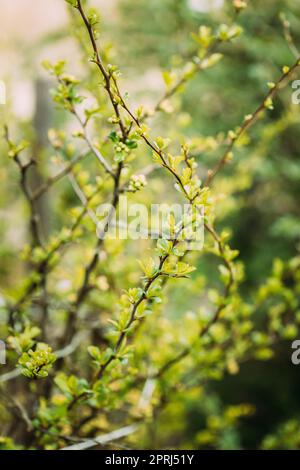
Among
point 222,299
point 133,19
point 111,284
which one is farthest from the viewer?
point 133,19

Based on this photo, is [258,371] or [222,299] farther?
[258,371]

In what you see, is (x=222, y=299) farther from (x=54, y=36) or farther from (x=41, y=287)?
(x=54, y=36)

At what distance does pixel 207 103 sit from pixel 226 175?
0.87m

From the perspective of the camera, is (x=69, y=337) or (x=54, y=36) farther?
(x=54, y=36)

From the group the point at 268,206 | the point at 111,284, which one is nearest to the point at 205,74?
the point at 268,206

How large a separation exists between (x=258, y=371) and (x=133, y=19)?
292cm

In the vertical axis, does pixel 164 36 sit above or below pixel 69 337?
above

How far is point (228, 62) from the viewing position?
2.93m

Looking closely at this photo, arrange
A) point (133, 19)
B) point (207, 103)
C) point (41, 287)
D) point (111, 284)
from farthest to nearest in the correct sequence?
point (207, 103), point (133, 19), point (111, 284), point (41, 287)

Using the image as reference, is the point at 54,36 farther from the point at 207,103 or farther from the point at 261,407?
the point at 261,407

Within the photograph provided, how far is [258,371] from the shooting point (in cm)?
318

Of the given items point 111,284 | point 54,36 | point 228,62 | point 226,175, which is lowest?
point 111,284

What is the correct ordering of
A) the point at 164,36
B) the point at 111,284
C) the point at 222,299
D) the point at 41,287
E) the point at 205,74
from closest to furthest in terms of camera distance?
the point at 222,299, the point at 41,287, the point at 111,284, the point at 205,74, the point at 164,36

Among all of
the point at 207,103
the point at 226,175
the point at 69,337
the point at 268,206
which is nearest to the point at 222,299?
the point at 69,337
